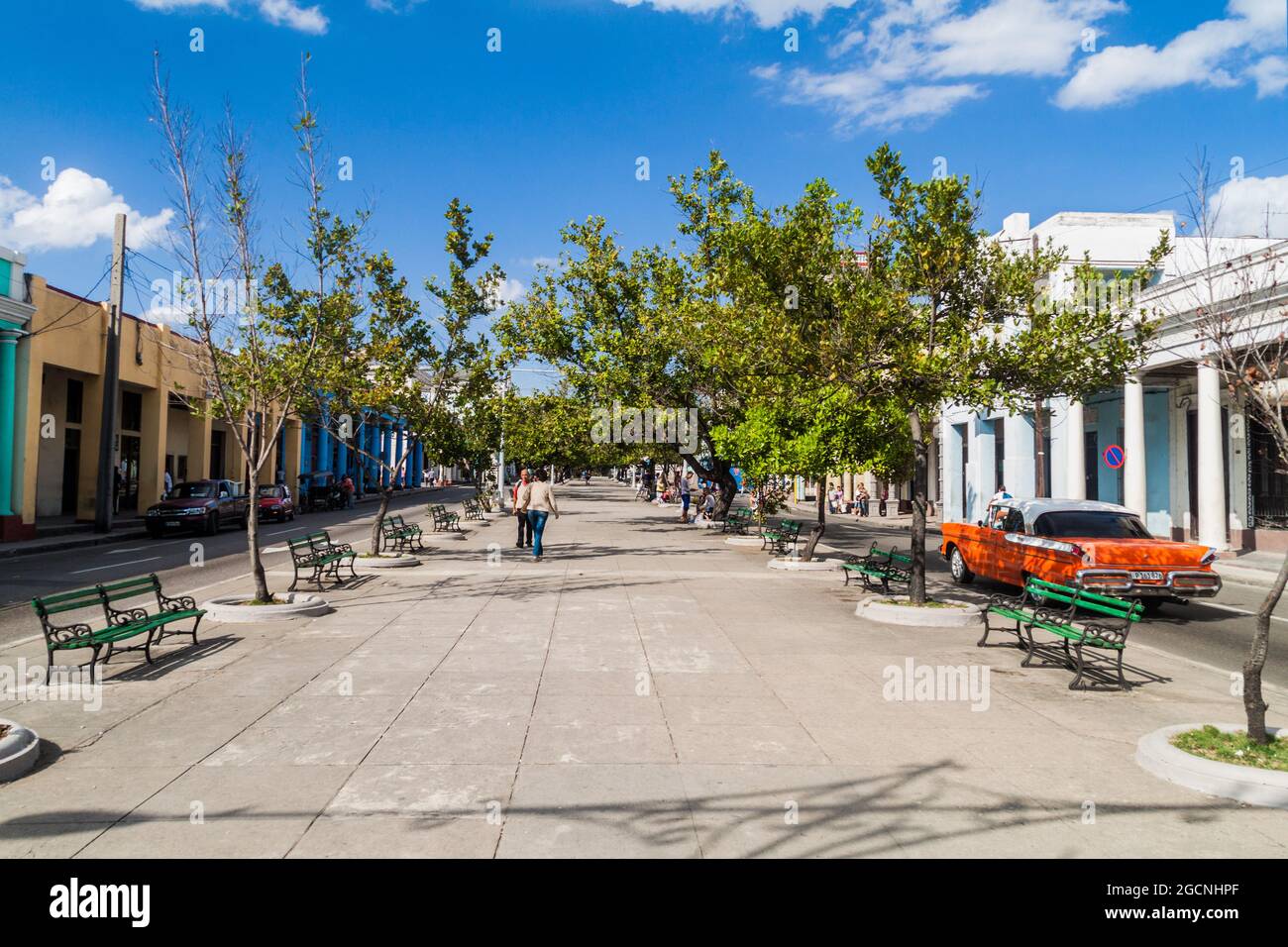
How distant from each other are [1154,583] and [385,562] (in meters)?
13.4

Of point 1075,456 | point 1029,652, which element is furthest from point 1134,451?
point 1029,652

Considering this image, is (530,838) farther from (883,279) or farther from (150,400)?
(150,400)

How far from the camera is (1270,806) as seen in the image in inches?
194

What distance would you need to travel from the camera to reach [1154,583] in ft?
39.0

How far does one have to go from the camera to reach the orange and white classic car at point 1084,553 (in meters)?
11.8

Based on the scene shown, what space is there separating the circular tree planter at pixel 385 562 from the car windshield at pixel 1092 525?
11.7 m

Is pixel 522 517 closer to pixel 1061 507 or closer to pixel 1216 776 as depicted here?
pixel 1061 507

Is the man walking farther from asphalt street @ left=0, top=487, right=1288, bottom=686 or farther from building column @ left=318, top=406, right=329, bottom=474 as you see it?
building column @ left=318, top=406, right=329, bottom=474

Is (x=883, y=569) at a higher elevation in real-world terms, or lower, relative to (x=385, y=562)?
higher

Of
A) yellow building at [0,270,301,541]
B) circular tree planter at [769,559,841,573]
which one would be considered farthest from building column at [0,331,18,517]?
circular tree planter at [769,559,841,573]

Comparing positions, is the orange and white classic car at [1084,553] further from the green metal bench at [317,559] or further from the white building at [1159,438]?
the green metal bench at [317,559]

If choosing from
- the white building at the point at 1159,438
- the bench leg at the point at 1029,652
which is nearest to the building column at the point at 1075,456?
the white building at the point at 1159,438
